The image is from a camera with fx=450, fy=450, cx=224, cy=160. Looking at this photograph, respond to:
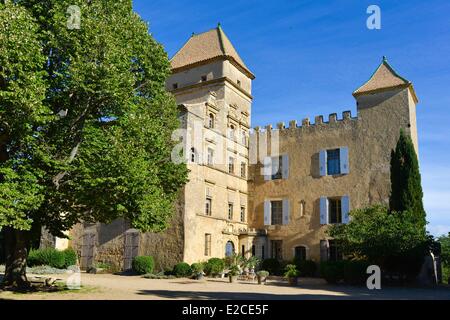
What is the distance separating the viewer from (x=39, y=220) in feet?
51.5

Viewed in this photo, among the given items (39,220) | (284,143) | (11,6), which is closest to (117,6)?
(11,6)

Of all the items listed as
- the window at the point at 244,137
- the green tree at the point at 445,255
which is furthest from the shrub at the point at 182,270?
the green tree at the point at 445,255

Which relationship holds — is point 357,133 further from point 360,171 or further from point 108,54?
point 108,54

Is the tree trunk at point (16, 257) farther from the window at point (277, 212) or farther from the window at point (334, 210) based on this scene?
the window at point (334, 210)

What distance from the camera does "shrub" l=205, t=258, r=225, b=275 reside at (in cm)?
2566

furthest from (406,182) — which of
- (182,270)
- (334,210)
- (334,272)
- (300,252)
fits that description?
(182,270)

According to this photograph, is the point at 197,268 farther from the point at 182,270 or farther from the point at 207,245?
the point at 207,245

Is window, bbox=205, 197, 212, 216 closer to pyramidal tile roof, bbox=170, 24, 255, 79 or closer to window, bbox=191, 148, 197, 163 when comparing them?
window, bbox=191, 148, 197, 163

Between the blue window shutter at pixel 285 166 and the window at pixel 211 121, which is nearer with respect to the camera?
the window at pixel 211 121

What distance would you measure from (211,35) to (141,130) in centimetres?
2092

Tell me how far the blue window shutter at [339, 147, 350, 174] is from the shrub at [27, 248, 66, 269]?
19000 millimetres

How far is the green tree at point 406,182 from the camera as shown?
24.9 meters

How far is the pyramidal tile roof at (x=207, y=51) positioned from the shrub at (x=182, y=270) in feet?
49.3

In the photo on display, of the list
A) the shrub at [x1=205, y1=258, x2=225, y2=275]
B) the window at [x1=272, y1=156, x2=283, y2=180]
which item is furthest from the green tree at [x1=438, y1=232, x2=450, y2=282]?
the shrub at [x1=205, y1=258, x2=225, y2=275]
